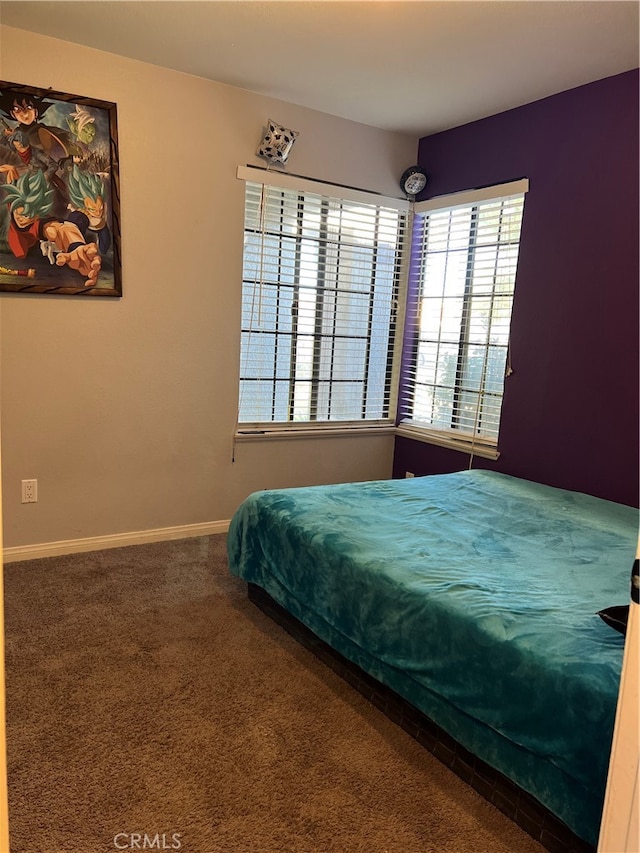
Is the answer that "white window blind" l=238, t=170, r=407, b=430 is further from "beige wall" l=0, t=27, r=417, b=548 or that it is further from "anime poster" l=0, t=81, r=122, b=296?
"anime poster" l=0, t=81, r=122, b=296

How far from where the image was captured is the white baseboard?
3254 mm

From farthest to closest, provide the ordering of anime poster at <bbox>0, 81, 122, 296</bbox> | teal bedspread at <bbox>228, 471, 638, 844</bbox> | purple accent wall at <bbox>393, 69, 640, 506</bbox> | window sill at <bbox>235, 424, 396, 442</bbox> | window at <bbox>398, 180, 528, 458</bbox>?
window sill at <bbox>235, 424, 396, 442</bbox>, window at <bbox>398, 180, 528, 458</bbox>, purple accent wall at <bbox>393, 69, 640, 506</bbox>, anime poster at <bbox>0, 81, 122, 296</bbox>, teal bedspread at <bbox>228, 471, 638, 844</bbox>

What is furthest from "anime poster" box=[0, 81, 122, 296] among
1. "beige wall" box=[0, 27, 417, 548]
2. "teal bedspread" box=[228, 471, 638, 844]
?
"teal bedspread" box=[228, 471, 638, 844]

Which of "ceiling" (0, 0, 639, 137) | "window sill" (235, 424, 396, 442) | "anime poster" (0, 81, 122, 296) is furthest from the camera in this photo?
"window sill" (235, 424, 396, 442)

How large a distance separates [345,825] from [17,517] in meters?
2.32

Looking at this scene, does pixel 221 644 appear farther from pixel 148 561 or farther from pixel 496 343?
pixel 496 343

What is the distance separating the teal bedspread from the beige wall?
0.95m

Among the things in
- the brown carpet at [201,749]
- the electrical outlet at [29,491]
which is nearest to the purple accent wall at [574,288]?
the brown carpet at [201,749]

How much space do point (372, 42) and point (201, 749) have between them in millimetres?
2893

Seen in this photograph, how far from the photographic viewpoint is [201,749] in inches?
75.7

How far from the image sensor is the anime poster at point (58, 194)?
9.62 feet

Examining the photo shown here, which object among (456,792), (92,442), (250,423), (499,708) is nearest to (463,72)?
(250,423)

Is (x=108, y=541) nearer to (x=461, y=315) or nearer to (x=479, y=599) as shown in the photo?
(x=479, y=599)

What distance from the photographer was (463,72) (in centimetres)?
309
